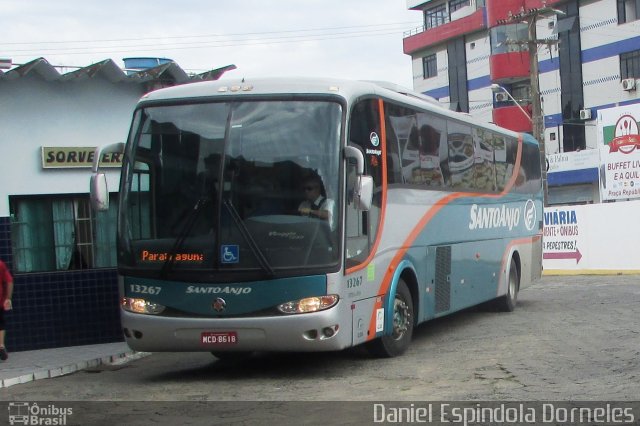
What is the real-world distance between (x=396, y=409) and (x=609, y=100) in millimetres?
41490

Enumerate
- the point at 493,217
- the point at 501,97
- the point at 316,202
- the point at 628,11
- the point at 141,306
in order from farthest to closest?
the point at 501,97 → the point at 628,11 → the point at 493,217 → the point at 141,306 → the point at 316,202

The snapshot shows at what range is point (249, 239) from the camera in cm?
992

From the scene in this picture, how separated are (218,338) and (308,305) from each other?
1032 millimetres

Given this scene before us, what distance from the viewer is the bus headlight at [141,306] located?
33.7ft

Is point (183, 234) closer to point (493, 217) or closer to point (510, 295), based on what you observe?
point (493, 217)

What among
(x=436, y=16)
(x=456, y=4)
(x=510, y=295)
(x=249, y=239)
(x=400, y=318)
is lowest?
(x=510, y=295)

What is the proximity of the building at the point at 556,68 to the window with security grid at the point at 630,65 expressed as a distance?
0.05 meters

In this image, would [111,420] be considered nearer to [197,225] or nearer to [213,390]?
[213,390]

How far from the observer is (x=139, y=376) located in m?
11.3

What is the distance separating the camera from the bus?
9922 millimetres

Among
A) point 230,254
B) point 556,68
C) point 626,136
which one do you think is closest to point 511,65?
point 556,68

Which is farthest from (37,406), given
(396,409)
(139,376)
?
(396,409)

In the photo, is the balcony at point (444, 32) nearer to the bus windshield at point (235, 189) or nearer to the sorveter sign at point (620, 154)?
the sorveter sign at point (620, 154)

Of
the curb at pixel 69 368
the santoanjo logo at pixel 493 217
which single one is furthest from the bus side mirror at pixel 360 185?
the santoanjo logo at pixel 493 217
